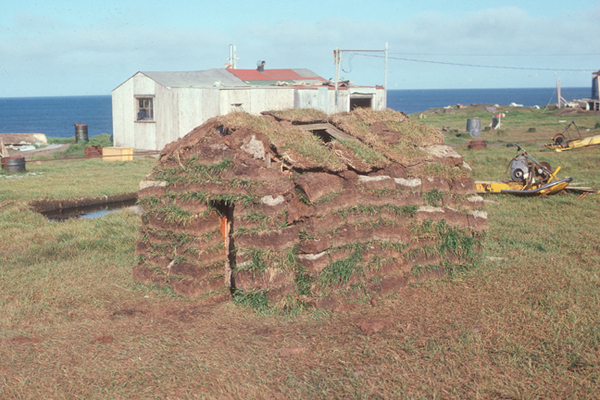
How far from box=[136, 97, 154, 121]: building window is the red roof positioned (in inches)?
243

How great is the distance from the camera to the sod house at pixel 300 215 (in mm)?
7426

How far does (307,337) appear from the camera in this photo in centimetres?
657

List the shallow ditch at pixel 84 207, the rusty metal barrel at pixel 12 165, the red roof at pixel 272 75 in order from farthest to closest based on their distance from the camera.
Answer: the red roof at pixel 272 75, the rusty metal barrel at pixel 12 165, the shallow ditch at pixel 84 207

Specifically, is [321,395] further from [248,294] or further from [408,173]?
[408,173]

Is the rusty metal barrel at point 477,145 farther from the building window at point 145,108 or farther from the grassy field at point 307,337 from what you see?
the building window at point 145,108

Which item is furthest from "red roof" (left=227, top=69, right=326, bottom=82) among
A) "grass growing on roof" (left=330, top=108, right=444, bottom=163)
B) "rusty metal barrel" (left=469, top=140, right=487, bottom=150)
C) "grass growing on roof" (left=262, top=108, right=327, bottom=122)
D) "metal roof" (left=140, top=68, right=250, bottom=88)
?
"grass growing on roof" (left=330, top=108, right=444, bottom=163)

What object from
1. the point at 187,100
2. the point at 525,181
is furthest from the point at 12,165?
the point at 525,181

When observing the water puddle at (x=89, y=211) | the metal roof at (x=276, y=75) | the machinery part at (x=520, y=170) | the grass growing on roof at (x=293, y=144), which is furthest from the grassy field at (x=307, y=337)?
the metal roof at (x=276, y=75)

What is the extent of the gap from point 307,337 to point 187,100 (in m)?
19.4

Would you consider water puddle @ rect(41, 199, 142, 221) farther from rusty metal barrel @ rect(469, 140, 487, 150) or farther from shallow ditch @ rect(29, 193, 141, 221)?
rusty metal barrel @ rect(469, 140, 487, 150)

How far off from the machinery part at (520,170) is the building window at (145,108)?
16.9 meters

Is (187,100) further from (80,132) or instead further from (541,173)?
(541,173)

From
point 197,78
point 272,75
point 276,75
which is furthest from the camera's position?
point 276,75

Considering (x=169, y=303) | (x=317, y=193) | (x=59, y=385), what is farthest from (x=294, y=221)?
(x=59, y=385)
